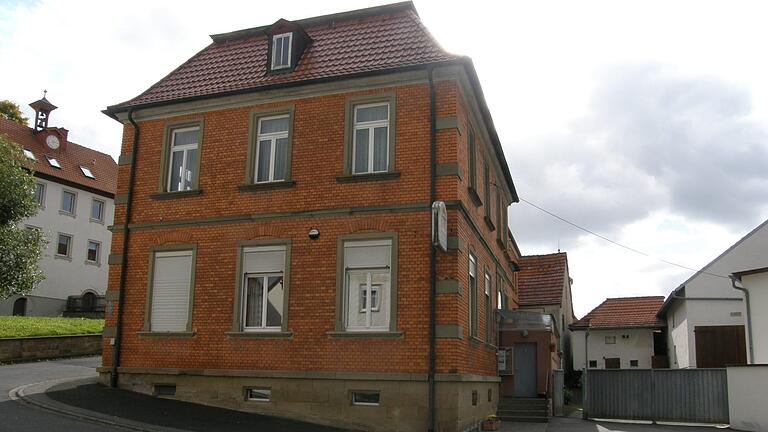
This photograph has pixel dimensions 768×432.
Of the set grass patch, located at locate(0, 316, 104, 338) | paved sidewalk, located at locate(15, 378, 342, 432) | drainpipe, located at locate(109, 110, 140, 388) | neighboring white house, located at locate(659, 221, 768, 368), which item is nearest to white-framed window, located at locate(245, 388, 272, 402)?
paved sidewalk, located at locate(15, 378, 342, 432)

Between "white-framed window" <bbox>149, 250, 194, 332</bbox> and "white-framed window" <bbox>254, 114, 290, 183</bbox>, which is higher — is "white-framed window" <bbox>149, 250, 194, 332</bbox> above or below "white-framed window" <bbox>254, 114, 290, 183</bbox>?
below

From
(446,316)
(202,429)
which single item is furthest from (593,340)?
(202,429)

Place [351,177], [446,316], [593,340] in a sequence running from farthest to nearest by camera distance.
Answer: [593,340], [351,177], [446,316]

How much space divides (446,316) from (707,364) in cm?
1870

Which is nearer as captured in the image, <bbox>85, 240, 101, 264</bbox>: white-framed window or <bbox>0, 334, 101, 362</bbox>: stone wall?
<bbox>0, 334, 101, 362</bbox>: stone wall

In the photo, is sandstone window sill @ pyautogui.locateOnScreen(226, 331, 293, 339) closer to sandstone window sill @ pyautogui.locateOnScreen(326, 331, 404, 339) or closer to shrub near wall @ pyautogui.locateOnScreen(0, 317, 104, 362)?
sandstone window sill @ pyautogui.locateOnScreen(326, 331, 404, 339)

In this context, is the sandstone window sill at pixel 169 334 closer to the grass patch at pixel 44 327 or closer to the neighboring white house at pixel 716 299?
the grass patch at pixel 44 327

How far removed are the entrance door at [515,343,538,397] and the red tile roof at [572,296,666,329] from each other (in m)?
18.4

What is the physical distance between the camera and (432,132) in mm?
15000

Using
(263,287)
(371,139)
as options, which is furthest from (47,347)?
(371,139)

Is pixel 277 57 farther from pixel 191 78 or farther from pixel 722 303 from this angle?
pixel 722 303

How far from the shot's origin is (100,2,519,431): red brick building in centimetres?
1444

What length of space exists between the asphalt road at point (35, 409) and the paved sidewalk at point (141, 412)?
329mm

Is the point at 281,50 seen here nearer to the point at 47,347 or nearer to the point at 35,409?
the point at 35,409
